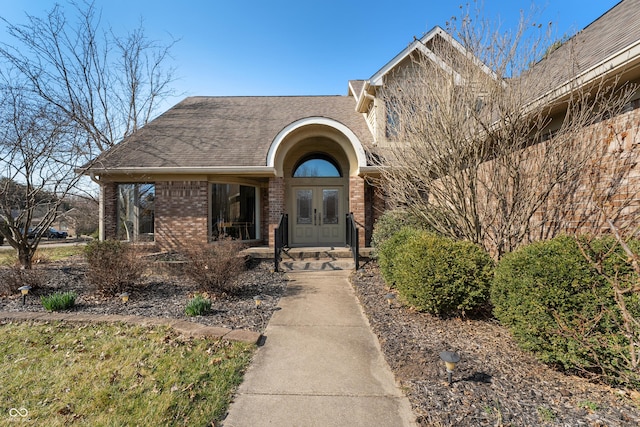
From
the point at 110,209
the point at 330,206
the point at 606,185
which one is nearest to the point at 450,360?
the point at 606,185

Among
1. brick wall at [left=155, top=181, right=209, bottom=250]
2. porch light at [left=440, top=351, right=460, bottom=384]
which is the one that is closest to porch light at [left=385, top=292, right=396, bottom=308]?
porch light at [left=440, top=351, right=460, bottom=384]

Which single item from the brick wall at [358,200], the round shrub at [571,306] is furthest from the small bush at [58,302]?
the brick wall at [358,200]

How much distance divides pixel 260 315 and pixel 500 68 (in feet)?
18.1

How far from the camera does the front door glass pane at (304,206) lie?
11445mm

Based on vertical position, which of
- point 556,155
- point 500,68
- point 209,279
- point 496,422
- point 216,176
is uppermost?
point 500,68

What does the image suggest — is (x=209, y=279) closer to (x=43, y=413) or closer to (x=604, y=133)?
(x=43, y=413)

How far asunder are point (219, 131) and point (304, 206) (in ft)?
14.3

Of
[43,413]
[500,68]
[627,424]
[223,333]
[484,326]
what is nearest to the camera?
[627,424]

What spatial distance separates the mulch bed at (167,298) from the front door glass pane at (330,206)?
400 centimetres

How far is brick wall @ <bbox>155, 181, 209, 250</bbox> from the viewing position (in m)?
9.98

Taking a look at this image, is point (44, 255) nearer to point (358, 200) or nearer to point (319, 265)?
point (319, 265)

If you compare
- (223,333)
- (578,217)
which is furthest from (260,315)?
(578,217)

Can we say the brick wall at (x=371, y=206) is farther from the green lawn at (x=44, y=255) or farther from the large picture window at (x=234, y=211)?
the green lawn at (x=44, y=255)

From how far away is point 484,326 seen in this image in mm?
4465
